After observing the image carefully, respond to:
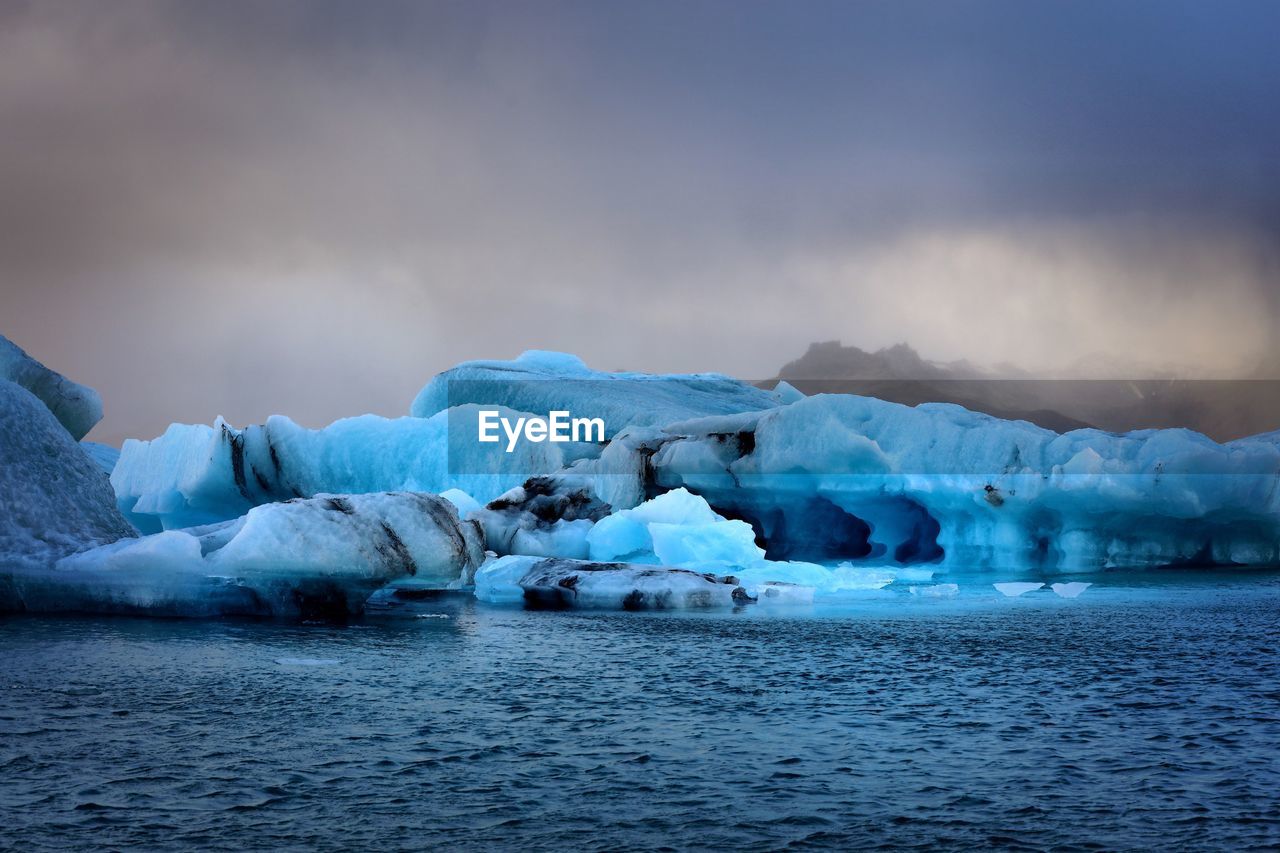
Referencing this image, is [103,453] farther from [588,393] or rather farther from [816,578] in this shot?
[816,578]

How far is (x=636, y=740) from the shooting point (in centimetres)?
711

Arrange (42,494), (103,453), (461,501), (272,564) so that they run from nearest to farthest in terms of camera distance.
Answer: (272,564) → (42,494) → (461,501) → (103,453)

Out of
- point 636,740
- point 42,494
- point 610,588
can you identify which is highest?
point 42,494

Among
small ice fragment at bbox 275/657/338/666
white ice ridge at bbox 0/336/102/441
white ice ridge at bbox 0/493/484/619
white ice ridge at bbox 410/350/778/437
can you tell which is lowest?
small ice fragment at bbox 275/657/338/666

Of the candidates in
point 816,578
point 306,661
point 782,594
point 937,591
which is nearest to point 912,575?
point 937,591

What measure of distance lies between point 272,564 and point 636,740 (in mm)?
7428

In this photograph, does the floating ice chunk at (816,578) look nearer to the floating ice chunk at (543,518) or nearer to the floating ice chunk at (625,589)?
the floating ice chunk at (625,589)

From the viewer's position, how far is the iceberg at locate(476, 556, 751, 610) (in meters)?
16.2

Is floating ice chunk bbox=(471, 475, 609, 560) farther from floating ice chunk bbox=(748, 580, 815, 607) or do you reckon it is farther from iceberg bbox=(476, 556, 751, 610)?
floating ice chunk bbox=(748, 580, 815, 607)

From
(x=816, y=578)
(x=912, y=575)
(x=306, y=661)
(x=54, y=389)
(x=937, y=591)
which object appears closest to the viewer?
(x=306, y=661)

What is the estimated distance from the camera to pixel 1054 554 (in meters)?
25.8

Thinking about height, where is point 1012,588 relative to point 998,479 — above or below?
below

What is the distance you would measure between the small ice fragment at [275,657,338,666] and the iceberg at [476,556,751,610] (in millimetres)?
6136

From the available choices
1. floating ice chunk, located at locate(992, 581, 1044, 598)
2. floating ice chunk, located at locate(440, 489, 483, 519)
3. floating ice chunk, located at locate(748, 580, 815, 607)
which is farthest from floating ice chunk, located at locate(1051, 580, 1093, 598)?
floating ice chunk, located at locate(440, 489, 483, 519)
